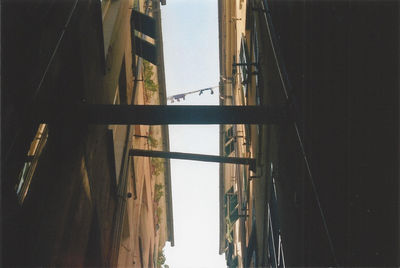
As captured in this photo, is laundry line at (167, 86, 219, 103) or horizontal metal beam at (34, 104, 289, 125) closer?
horizontal metal beam at (34, 104, 289, 125)

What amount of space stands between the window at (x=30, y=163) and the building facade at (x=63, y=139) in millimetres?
12

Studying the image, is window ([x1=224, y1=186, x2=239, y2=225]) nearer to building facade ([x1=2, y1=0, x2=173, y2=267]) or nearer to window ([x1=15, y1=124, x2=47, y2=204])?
building facade ([x1=2, y1=0, x2=173, y2=267])

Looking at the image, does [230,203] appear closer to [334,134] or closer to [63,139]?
[63,139]

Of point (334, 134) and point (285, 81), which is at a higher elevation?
point (285, 81)

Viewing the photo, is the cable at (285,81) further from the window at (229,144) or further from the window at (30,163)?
the window at (229,144)

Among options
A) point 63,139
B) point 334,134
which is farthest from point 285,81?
point 63,139

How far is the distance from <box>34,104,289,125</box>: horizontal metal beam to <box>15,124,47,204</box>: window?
0.69 m

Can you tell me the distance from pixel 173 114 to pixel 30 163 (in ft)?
6.69

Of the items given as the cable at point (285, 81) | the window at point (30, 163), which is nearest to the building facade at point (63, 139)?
the window at point (30, 163)

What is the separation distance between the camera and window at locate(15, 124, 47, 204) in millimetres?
4148

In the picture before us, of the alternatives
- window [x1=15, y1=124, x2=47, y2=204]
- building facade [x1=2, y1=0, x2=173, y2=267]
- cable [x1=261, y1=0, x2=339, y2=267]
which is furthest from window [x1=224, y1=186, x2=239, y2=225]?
window [x1=15, y1=124, x2=47, y2=204]

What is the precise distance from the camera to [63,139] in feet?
18.1

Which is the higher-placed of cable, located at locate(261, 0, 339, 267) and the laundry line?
the laundry line

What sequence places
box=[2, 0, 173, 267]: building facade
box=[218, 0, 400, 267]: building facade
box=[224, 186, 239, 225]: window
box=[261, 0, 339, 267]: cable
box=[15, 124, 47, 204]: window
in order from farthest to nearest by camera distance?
box=[224, 186, 239, 225]: window < box=[15, 124, 47, 204]: window < box=[2, 0, 173, 267]: building facade < box=[261, 0, 339, 267]: cable < box=[218, 0, 400, 267]: building facade
